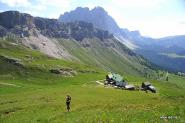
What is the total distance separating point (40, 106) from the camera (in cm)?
5953

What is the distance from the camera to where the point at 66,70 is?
19825cm

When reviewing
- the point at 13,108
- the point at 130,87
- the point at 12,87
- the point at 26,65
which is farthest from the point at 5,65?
→ the point at 13,108

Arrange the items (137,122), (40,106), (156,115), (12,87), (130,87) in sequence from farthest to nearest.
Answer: (130,87), (12,87), (40,106), (156,115), (137,122)

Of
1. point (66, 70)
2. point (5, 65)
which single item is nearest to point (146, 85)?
point (66, 70)

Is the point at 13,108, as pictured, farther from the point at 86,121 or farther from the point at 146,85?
the point at 146,85

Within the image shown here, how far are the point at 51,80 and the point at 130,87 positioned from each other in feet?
160

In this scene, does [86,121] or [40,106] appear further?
[40,106]

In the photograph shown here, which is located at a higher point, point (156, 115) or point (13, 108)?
point (156, 115)

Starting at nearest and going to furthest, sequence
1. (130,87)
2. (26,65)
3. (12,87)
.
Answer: (12,87)
(130,87)
(26,65)

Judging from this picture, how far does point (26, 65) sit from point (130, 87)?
7277 centimetres

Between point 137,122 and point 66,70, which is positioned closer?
point 137,122

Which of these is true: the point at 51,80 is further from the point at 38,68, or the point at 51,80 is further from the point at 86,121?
the point at 86,121

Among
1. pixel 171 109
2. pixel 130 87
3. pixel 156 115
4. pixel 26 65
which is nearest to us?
pixel 156 115

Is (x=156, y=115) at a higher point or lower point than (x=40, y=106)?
Result: higher
